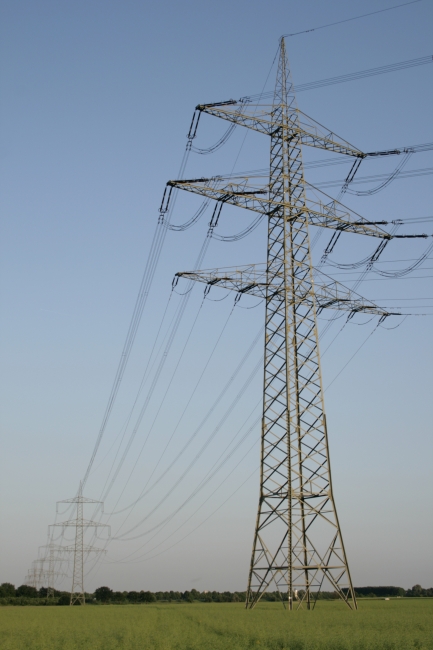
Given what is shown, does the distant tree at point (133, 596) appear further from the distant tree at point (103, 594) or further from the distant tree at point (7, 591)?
the distant tree at point (7, 591)

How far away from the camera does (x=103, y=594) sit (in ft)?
385

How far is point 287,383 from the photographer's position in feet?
116

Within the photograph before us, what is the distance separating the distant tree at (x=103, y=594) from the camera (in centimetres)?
11581

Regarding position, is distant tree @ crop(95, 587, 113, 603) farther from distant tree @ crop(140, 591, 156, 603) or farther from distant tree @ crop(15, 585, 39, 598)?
distant tree @ crop(15, 585, 39, 598)

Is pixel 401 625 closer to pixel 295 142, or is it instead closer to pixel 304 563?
pixel 304 563

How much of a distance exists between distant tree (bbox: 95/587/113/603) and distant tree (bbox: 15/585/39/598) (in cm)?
1146

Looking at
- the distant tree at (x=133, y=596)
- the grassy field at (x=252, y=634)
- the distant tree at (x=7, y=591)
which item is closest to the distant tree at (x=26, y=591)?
the distant tree at (x=7, y=591)

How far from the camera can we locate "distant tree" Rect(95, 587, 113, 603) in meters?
116

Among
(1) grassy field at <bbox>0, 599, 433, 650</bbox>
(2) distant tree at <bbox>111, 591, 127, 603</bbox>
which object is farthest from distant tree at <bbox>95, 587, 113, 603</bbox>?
(1) grassy field at <bbox>0, 599, 433, 650</bbox>

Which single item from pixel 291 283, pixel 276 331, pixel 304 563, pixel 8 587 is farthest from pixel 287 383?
pixel 8 587

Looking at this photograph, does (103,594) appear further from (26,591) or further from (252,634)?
(252,634)

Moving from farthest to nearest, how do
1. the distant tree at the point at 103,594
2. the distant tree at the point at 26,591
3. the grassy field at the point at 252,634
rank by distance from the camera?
the distant tree at the point at 26,591, the distant tree at the point at 103,594, the grassy field at the point at 252,634

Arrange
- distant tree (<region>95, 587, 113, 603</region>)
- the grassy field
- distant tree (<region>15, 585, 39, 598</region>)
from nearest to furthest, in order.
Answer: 1. the grassy field
2. distant tree (<region>95, 587, 113, 603</region>)
3. distant tree (<region>15, 585, 39, 598</region>)

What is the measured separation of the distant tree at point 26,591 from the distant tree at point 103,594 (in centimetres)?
1146
